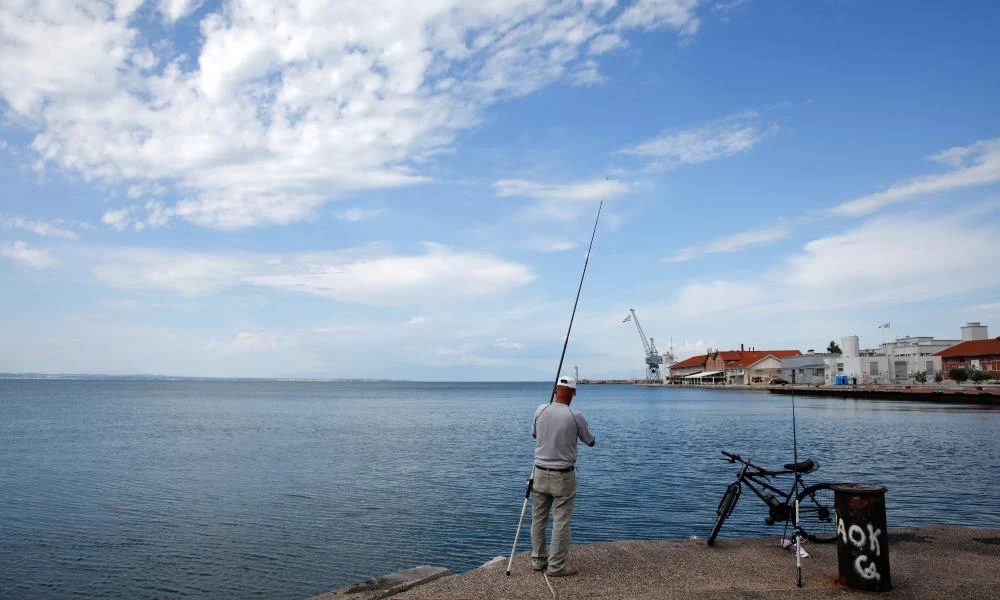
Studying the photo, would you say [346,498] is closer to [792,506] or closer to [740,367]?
[792,506]

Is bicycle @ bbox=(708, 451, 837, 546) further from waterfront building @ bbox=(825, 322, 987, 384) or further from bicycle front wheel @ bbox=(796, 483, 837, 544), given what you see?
waterfront building @ bbox=(825, 322, 987, 384)

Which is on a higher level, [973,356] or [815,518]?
[973,356]

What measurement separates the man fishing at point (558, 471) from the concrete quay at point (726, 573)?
11.1 inches

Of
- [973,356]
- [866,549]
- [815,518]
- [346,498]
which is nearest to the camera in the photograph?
[866,549]

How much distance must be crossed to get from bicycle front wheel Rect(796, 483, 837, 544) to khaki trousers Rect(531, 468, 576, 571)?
2997mm

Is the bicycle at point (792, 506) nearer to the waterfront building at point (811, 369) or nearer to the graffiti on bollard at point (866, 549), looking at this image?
the graffiti on bollard at point (866, 549)

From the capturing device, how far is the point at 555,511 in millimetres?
8195

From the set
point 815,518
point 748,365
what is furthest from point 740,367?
point 815,518

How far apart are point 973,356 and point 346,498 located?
9651cm

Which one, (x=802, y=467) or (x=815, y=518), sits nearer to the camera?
(x=802, y=467)

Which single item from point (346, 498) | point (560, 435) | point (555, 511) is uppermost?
point (560, 435)

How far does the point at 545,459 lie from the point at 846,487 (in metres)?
3.31

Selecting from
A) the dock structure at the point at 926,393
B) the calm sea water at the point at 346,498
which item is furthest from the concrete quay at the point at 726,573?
the dock structure at the point at 926,393

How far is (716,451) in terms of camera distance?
31.0 m
